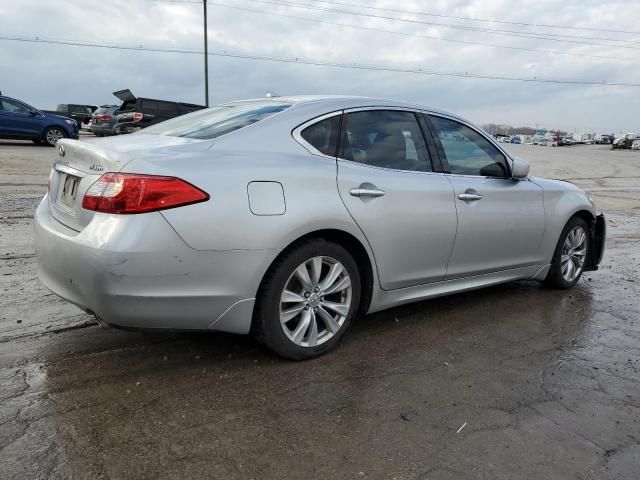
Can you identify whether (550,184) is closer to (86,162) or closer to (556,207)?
(556,207)

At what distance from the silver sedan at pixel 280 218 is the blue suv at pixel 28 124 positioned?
54.0 ft

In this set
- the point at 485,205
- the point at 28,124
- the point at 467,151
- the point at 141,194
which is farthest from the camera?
the point at 28,124

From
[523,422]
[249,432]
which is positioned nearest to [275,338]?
[249,432]

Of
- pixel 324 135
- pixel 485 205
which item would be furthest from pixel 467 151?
pixel 324 135

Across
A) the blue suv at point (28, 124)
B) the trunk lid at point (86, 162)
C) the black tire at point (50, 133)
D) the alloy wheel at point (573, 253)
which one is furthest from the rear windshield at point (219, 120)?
the black tire at point (50, 133)

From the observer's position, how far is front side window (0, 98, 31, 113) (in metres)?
17.7

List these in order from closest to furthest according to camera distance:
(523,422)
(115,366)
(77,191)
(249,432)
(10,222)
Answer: (249,432) < (523,422) < (77,191) < (115,366) < (10,222)

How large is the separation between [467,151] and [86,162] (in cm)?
279

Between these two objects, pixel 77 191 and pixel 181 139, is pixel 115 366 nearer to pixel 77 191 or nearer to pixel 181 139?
pixel 77 191

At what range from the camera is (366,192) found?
347 cm

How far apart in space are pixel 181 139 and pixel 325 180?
0.88 meters

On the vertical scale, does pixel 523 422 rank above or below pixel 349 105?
below

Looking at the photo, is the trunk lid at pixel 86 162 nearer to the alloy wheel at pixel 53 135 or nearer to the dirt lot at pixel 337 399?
the dirt lot at pixel 337 399

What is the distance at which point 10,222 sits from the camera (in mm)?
7102
